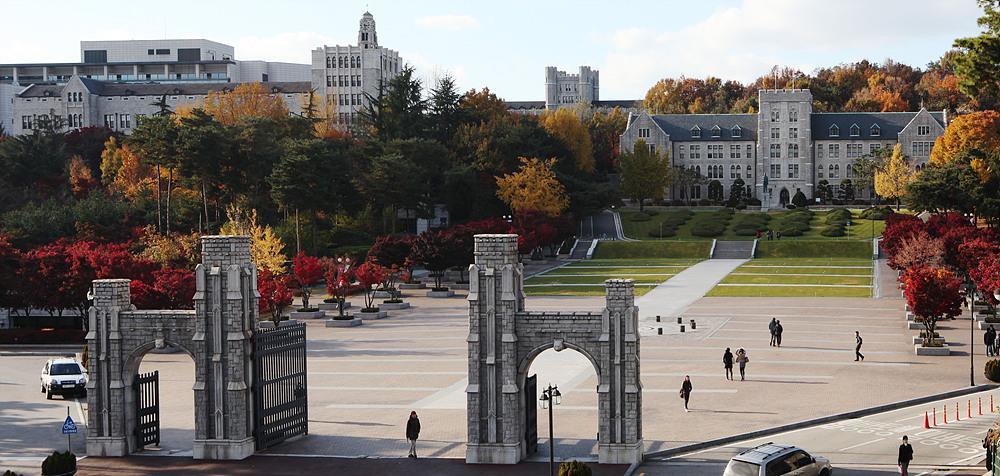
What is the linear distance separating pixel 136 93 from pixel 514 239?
14415 cm

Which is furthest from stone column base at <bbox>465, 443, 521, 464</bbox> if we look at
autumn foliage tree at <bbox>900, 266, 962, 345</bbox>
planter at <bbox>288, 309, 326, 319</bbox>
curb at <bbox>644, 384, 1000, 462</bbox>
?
planter at <bbox>288, 309, 326, 319</bbox>

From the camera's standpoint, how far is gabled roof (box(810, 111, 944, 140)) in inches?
5423

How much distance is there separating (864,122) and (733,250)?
48.8m

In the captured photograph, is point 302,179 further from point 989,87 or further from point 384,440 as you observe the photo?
point 989,87

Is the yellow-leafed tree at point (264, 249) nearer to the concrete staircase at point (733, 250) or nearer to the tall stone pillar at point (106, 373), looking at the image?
the tall stone pillar at point (106, 373)

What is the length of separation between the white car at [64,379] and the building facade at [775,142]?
102m

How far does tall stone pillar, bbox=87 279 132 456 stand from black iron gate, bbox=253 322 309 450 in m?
3.64

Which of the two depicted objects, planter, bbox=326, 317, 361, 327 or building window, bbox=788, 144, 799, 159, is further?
building window, bbox=788, 144, 799, 159

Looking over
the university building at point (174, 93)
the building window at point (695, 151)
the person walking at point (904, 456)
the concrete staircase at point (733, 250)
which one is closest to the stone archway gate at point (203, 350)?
the person walking at point (904, 456)

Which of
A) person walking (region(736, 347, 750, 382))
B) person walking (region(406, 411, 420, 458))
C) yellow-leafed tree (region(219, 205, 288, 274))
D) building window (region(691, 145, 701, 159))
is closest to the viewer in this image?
person walking (region(406, 411, 420, 458))

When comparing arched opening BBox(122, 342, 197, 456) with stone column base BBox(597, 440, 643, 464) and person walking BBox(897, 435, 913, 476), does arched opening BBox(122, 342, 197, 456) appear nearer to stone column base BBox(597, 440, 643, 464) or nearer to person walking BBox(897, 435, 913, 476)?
stone column base BBox(597, 440, 643, 464)

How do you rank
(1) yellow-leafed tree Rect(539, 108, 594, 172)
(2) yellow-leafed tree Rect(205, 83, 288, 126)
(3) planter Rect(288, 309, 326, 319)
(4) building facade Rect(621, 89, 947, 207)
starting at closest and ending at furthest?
(3) planter Rect(288, 309, 326, 319) < (2) yellow-leafed tree Rect(205, 83, 288, 126) < (1) yellow-leafed tree Rect(539, 108, 594, 172) < (4) building facade Rect(621, 89, 947, 207)

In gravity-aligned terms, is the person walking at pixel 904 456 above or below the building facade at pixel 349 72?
below

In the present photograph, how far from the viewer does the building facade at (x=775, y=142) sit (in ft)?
457
